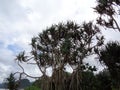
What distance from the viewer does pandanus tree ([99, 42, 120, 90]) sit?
22.6 metres

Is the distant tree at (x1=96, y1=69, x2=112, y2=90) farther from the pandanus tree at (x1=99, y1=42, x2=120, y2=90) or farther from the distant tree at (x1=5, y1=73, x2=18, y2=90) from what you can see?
the distant tree at (x1=5, y1=73, x2=18, y2=90)

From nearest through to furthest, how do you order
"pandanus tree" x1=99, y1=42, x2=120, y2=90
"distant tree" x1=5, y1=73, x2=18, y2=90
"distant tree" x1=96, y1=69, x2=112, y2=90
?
"pandanus tree" x1=99, y1=42, x2=120, y2=90 → "distant tree" x1=96, y1=69, x2=112, y2=90 → "distant tree" x1=5, y1=73, x2=18, y2=90

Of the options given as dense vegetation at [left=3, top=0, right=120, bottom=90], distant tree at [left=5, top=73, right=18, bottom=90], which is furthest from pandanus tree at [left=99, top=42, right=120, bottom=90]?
distant tree at [left=5, top=73, right=18, bottom=90]

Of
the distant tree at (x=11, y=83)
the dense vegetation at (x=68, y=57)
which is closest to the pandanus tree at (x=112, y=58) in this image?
the dense vegetation at (x=68, y=57)

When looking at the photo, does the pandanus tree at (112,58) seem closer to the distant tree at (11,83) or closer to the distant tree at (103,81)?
the distant tree at (103,81)

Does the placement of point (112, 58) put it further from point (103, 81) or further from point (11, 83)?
point (11, 83)

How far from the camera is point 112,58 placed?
22578 mm

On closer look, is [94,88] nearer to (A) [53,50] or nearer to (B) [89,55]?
(B) [89,55]

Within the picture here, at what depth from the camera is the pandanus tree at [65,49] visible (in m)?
25.8

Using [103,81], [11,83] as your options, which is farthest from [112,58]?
[11,83]

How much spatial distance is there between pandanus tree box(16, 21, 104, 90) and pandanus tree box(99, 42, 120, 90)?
2.14 m

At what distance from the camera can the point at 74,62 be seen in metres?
26.5

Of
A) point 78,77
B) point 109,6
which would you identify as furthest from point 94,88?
point 109,6

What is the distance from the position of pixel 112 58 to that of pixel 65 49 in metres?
4.68
